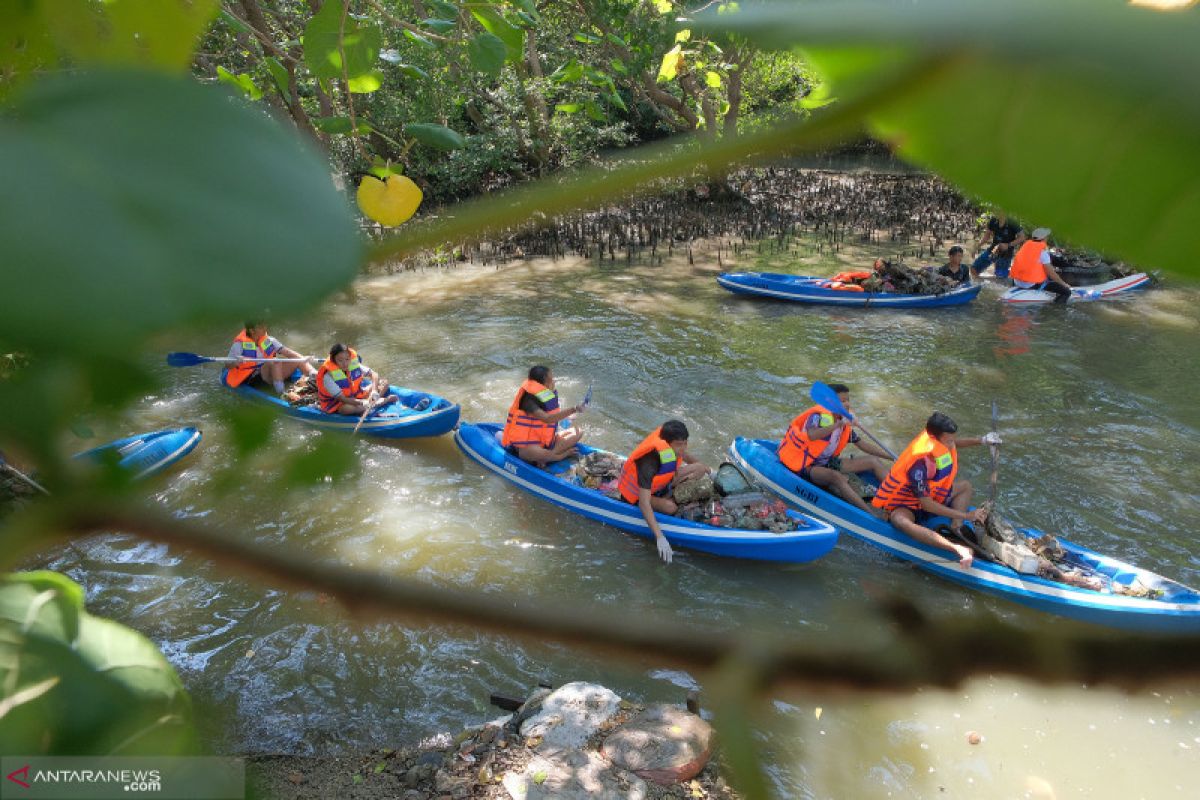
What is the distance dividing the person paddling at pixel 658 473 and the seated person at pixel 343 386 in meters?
3.19

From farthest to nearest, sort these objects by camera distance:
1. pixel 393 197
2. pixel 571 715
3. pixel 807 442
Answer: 1. pixel 807 442
2. pixel 571 715
3. pixel 393 197

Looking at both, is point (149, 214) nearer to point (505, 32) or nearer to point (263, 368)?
point (505, 32)

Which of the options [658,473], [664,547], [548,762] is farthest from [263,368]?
[548,762]

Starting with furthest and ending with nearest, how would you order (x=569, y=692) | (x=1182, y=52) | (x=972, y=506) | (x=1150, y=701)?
(x=972, y=506) < (x=1150, y=701) < (x=569, y=692) < (x=1182, y=52)

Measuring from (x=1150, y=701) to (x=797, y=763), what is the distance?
8.07 feet

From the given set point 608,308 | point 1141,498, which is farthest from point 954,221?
point 1141,498

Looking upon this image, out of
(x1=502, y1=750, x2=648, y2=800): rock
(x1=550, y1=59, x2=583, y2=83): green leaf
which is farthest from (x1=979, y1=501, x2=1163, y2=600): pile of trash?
(x1=550, y1=59, x2=583, y2=83): green leaf

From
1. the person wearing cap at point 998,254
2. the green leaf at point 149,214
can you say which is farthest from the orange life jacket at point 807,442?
the person wearing cap at point 998,254

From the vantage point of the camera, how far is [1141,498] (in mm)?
7527

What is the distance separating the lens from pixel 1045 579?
18.9 ft

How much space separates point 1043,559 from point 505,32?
244 inches

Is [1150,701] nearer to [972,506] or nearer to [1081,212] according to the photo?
[972,506]

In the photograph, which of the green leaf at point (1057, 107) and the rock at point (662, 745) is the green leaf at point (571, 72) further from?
the rock at point (662, 745)

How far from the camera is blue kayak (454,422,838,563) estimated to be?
623cm
